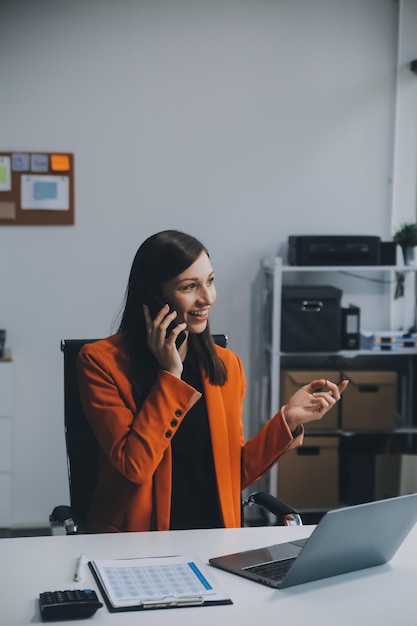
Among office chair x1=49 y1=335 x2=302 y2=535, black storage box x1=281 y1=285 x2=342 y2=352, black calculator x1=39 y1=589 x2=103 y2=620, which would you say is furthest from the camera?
black storage box x1=281 y1=285 x2=342 y2=352

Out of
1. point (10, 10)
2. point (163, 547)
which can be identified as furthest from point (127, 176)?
point (163, 547)

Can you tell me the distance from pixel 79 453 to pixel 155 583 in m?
0.85

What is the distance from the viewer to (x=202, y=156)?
14.6 ft

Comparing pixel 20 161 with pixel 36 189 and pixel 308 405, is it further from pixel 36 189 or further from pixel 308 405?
pixel 308 405

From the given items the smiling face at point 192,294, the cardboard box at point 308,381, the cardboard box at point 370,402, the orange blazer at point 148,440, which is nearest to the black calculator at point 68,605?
the orange blazer at point 148,440

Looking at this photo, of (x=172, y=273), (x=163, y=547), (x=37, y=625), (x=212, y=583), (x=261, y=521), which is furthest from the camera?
(x=261, y=521)

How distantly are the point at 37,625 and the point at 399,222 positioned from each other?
3.58 m

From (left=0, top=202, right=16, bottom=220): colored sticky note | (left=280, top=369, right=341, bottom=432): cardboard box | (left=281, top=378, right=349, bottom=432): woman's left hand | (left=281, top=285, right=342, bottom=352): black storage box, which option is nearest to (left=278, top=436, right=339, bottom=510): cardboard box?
(left=280, top=369, right=341, bottom=432): cardboard box

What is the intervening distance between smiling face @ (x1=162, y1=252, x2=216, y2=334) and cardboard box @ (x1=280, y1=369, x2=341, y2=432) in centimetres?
209

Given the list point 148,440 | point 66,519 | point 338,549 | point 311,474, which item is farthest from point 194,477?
point 311,474

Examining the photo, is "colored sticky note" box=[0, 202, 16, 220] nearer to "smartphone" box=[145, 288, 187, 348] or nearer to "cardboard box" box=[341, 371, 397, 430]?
"cardboard box" box=[341, 371, 397, 430]

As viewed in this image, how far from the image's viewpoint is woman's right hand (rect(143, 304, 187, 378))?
2.18m

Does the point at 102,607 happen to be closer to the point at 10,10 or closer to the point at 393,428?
the point at 393,428

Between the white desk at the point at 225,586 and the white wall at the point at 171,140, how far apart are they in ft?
8.54
